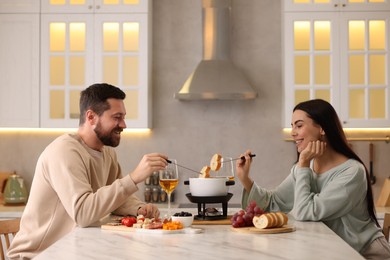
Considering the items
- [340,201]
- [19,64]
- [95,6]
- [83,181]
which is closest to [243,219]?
[340,201]

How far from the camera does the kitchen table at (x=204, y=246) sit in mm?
2295

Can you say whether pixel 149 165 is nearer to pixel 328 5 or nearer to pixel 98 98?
pixel 98 98

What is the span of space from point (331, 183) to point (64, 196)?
1.16 meters

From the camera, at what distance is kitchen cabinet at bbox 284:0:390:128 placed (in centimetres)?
552

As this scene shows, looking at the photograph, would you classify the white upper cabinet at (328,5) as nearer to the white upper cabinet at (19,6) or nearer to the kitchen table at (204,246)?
the white upper cabinet at (19,6)

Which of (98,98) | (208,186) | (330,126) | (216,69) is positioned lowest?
(208,186)

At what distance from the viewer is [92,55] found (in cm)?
559

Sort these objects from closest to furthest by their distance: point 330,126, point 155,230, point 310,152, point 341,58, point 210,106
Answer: point 155,230, point 310,152, point 330,126, point 341,58, point 210,106

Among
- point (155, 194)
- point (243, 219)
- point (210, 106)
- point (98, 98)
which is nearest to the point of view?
point (243, 219)

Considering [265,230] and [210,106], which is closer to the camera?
[265,230]

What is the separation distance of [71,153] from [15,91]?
264 centimetres

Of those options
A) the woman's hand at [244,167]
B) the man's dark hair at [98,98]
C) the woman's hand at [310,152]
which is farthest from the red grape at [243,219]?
the man's dark hair at [98,98]

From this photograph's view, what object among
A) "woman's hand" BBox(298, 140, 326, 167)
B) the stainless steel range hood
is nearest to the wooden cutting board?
"woman's hand" BBox(298, 140, 326, 167)

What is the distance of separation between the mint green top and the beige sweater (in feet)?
2.42
